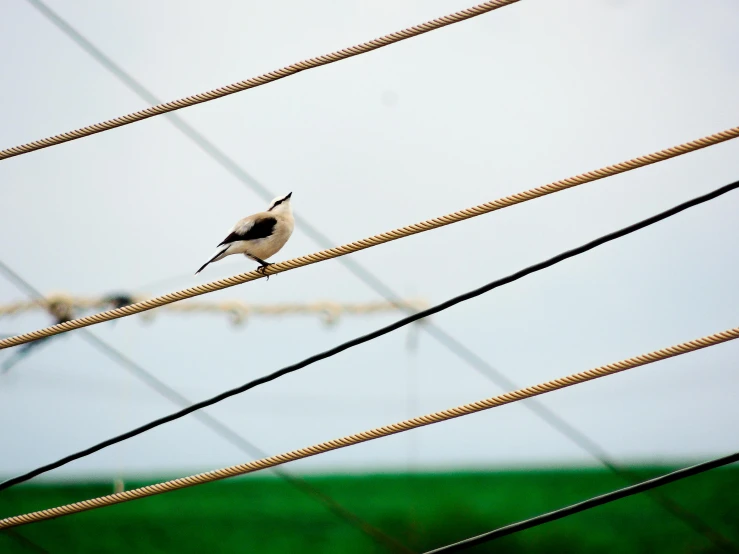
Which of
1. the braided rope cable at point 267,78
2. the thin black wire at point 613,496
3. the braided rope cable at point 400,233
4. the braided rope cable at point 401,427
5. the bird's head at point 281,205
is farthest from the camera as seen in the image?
the bird's head at point 281,205

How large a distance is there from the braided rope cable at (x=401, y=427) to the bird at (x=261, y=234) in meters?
2.13

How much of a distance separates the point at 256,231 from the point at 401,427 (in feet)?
8.92

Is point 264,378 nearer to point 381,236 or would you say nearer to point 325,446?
point 325,446

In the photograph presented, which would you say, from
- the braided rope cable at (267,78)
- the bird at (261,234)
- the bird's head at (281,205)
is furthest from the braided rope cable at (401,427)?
the bird's head at (281,205)

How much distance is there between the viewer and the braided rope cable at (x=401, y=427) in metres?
2.83

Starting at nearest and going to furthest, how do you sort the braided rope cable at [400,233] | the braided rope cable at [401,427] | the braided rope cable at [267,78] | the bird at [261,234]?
the braided rope cable at [401,427]
the braided rope cable at [400,233]
the braided rope cable at [267,78]
the bird at [261,234]

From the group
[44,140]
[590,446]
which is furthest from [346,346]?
[590,446]

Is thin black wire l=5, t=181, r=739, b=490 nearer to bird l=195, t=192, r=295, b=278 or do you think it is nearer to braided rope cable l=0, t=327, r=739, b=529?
braided rope cable l=0, t=327, r=739, b=529

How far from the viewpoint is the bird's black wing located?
17.9ft

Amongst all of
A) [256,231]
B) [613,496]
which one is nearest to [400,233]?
[613,496]

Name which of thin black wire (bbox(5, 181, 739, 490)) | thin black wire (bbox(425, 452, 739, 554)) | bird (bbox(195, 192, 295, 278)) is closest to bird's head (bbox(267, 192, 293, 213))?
bird (bbox(195, 192, 295, 278))

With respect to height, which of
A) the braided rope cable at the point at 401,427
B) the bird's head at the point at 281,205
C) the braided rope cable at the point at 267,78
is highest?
the bird's head at the point at 281,205

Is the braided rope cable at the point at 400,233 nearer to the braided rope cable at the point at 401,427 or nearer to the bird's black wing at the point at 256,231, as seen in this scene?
the braided rope cable at the point at 401,427

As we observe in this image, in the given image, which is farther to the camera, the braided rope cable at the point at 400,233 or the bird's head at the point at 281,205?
the bird's head at the point at 281,205
